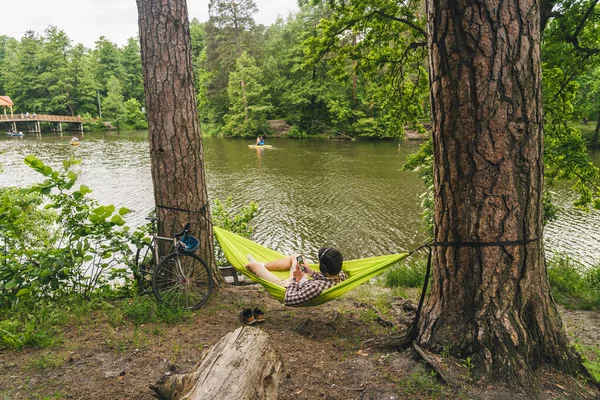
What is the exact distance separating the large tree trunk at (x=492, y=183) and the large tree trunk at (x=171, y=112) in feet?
6.85

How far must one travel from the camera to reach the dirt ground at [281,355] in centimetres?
Result: 197

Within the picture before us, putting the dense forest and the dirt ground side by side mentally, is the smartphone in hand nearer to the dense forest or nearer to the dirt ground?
the dirt ground

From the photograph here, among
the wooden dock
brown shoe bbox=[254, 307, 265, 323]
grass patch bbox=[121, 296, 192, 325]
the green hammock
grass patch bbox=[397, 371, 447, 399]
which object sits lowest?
brown shoe bbox=[254, 307, 265, 323]

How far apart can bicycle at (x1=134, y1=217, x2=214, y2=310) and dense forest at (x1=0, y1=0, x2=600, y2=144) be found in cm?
482

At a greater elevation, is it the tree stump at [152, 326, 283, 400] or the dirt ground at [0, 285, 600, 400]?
the tree stump at [152, 326, 283, 400]

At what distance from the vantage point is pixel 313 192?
551 inches

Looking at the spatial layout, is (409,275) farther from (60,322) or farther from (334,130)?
(334,130)

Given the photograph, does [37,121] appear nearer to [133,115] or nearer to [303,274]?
[133,115]

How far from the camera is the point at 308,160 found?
20.6 meters

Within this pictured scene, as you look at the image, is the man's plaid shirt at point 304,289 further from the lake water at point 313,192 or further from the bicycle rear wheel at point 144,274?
the lake water at point 313,192

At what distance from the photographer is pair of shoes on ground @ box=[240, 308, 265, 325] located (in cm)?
309

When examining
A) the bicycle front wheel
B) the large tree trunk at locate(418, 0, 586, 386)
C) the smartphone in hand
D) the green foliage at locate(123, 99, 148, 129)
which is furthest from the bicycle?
the green foliage at locate(123, 99, 148, 129)

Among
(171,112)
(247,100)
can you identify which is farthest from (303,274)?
(247,100)

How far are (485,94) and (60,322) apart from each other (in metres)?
3.26
